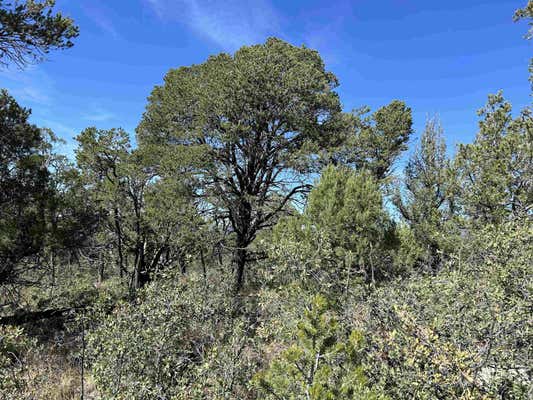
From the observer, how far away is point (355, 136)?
13.4 m

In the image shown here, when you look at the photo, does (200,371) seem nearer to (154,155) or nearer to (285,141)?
(154,155)

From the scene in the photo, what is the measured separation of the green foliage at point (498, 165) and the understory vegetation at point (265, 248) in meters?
0.06

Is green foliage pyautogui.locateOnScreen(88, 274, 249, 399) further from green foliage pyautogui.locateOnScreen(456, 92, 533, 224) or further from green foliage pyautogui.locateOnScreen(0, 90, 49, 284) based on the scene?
green foliage pyautogui.locateOnScreen(456, 92, 533, 224)

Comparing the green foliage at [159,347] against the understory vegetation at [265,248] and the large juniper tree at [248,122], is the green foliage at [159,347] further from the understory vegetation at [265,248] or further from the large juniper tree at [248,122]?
the large juniper tree at [248,122]

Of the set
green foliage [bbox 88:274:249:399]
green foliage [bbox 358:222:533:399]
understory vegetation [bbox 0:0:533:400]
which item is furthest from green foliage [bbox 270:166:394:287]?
green foliage [bbox 358:222:533:399]

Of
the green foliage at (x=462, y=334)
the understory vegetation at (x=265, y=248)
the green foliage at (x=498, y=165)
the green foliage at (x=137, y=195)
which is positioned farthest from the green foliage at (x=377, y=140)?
the green foliage at (x=462, y=334)

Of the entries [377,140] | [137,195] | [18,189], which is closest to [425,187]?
[377,140]

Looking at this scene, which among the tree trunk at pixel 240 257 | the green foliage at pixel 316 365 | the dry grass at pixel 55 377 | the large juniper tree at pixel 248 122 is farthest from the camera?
the tree trunk at pixel 240 257

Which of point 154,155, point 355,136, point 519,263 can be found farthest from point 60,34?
point 355,136

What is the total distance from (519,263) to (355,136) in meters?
9.48

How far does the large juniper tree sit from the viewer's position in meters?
12.2

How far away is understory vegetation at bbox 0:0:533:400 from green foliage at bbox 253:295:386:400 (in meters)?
0.02

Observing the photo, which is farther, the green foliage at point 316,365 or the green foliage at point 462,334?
the green foliage at point 316,365

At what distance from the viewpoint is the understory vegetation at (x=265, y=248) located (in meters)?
3.71
